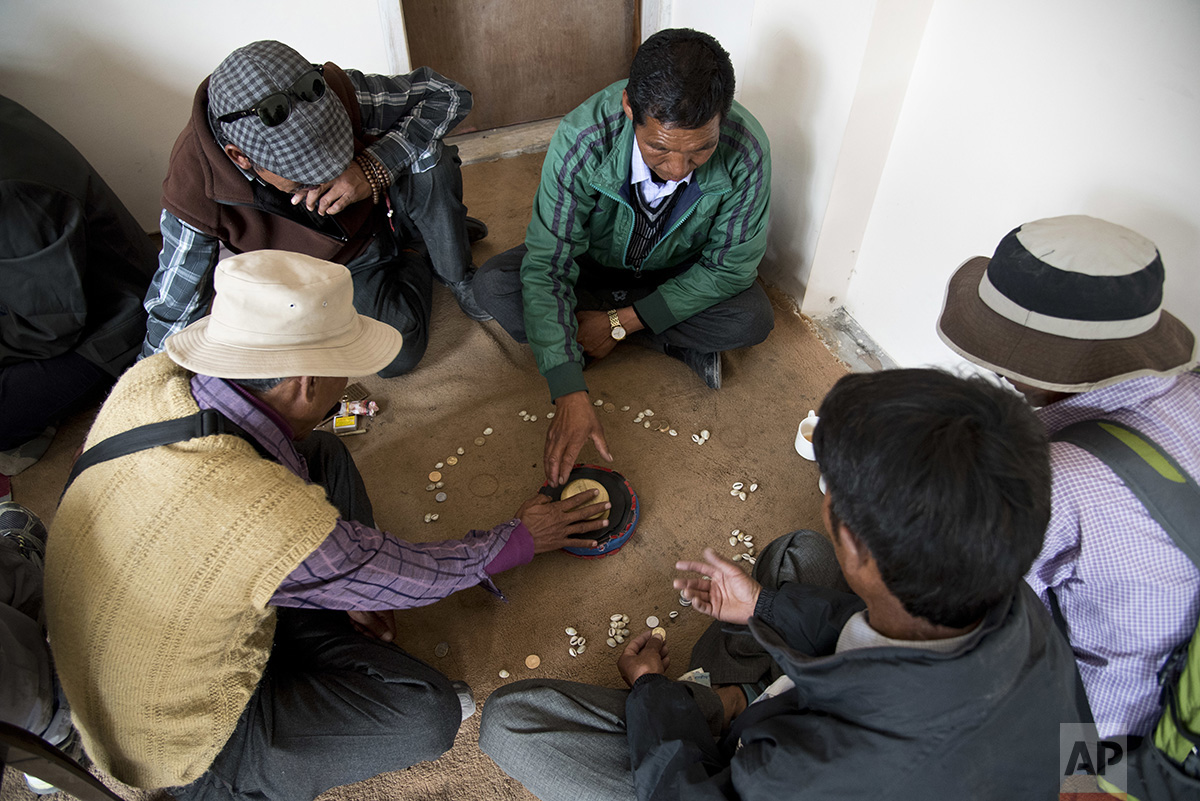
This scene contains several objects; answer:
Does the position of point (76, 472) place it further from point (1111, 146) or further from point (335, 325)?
point (1111, 146)

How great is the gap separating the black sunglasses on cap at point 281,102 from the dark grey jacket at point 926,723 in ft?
6.33

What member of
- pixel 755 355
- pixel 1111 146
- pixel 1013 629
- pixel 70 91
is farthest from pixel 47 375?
pixel 1111 146

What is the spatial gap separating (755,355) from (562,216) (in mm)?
980

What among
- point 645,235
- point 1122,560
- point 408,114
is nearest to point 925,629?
point 1122,560

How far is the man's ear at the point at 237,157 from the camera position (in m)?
2.05

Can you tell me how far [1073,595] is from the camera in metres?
1.37

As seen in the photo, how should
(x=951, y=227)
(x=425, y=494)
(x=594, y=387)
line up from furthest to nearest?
(x=594, y=387) → (x=425, y=494) → (x=951, y=227)

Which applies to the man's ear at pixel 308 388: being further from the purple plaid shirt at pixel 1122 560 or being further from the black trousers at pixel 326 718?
the purple plaid shirt at pixel 1122 560

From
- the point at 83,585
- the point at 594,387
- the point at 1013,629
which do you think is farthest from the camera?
the point at 594,387

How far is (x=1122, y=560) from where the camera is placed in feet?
4.08

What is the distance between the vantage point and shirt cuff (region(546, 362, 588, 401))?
2293 mm

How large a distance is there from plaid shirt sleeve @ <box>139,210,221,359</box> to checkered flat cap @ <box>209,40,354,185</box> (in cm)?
34

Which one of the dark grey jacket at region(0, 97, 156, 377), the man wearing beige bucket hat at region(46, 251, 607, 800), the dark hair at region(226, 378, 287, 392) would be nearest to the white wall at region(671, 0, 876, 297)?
the man wearing beige bucket hat at region(46, 251, 607, 800)

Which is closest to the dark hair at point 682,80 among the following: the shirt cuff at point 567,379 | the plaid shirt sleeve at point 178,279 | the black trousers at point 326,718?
the shirt cuff at point 567,379
